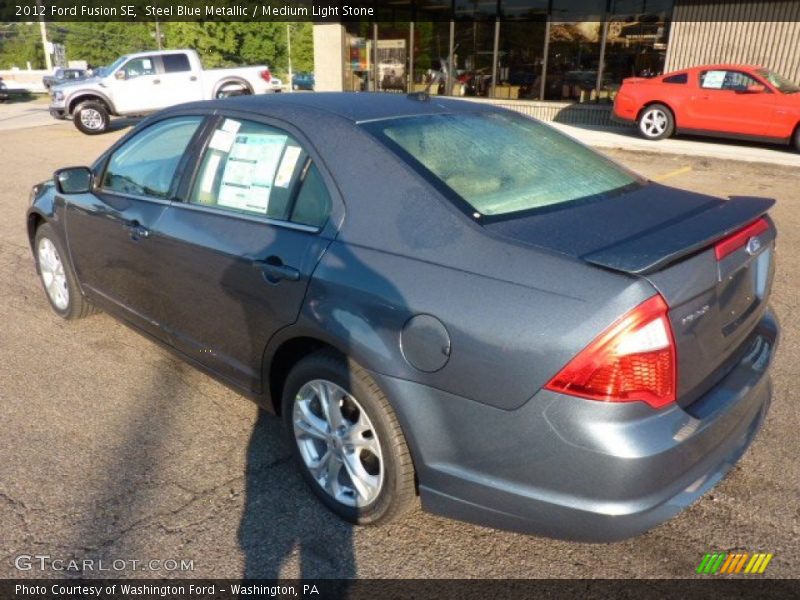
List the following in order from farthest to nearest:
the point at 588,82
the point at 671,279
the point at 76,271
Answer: the point at 588,82 → the point at 76,271 → the point at 671,279

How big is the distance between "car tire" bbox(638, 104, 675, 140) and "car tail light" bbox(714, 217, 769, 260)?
12.3m

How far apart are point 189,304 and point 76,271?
1.51 meters

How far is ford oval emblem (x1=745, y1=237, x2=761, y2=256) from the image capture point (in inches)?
88.7

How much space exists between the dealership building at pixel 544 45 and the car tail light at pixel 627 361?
50.2 ft

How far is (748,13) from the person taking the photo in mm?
14195

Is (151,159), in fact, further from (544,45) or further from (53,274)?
(544,45)

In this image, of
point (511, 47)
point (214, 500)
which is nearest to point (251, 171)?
point (214, 500)

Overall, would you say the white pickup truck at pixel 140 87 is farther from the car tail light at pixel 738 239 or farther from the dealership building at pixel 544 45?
the car tail light at pixel 738 239

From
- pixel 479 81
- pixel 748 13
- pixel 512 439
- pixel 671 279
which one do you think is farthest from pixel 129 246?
pixel 479 81

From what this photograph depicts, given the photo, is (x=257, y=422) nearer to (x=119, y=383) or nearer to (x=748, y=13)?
(x=119, y=383)

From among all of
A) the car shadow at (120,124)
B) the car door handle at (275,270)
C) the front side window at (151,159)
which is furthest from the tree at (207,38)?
the car door handle at (275,270)

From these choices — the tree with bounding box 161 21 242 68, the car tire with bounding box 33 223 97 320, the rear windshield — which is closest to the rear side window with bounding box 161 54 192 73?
the car tire with bounding box 33 223 97 320

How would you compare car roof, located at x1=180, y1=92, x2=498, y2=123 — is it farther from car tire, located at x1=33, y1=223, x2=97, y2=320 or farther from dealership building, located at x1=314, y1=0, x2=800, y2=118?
dealership building, located at x1=314, y1=0, x2=800, y2=118

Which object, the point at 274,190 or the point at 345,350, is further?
the point at 274,190
